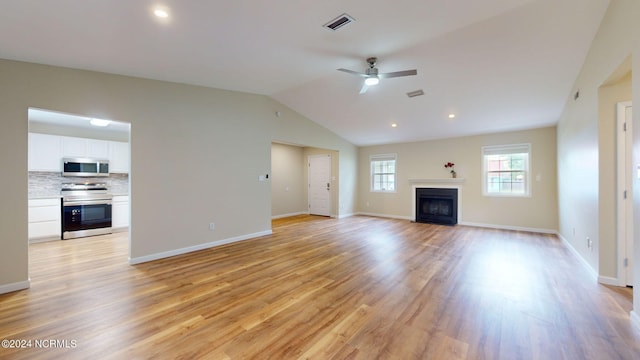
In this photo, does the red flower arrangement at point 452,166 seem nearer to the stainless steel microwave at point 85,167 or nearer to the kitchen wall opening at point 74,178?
the kitchen wall opening at point 74,178

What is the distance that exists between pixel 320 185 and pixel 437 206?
12.0ft

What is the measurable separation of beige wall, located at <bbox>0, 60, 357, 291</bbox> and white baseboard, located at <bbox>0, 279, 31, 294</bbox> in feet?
0.04

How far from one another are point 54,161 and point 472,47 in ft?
26.4

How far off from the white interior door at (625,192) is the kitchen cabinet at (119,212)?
8721 millimetres

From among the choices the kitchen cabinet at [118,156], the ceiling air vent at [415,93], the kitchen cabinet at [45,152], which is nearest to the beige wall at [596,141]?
the ceiling air vent at [415,93]

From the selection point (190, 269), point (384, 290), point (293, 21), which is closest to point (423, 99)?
point (293, 21)

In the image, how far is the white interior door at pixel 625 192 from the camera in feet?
9.23

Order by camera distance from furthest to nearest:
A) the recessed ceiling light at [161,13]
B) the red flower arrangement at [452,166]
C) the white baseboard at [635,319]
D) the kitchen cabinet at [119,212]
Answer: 1. the red flower arrangement at [452,166]
2. the kitchen cabinet at [119,212]
3. the recessed ceiling light at [161,13]
4. the white baseboard at [635,319]

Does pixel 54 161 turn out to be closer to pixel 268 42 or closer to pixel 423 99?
pixel 268 42

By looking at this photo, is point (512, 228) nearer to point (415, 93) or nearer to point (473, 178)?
point (473, 178)

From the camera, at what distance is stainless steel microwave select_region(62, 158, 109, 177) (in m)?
5.35

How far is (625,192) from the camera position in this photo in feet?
9.32

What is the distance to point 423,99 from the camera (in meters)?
5.00

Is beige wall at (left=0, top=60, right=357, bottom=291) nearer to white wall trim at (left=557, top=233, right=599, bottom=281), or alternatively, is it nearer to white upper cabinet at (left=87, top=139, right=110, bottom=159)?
white upper cabinet at (left=87, top=139, right=110, bottom=159)
